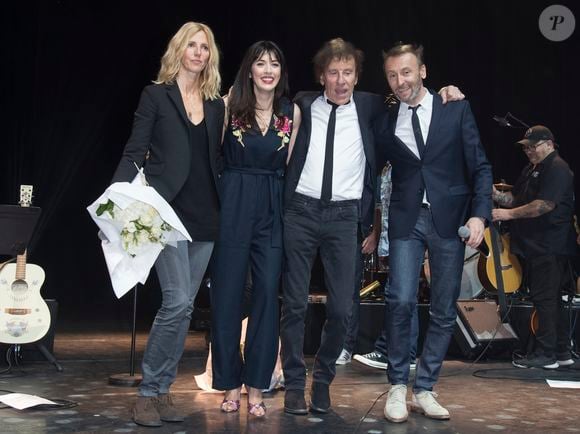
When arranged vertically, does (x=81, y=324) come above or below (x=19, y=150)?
below

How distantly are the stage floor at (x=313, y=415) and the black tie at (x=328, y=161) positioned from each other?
37.5 inches

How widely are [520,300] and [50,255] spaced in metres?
4.14

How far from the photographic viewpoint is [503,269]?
710cm

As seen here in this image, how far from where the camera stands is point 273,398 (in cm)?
418

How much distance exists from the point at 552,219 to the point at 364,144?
9.34ft

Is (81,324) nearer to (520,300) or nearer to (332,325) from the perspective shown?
(520,300)

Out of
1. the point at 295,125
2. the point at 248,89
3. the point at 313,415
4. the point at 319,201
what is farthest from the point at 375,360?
the point at 248,89

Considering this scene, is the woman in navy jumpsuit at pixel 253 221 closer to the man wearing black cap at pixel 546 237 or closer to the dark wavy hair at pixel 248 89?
the dark wavy hair at pixel 248 89

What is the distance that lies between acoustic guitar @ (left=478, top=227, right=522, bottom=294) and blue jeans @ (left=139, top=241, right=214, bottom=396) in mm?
4041

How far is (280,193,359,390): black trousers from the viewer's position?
368 cm

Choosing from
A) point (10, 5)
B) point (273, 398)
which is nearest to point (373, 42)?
point (10, 5)

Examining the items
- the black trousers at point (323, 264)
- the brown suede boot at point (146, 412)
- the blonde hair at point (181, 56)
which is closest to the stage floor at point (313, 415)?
the brown suede boot at point (146, 412)

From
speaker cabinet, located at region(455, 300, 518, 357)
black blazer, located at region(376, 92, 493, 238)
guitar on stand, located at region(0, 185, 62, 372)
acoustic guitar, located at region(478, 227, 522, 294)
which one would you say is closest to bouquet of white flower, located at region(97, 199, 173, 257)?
black blazer, located at region(376, 92, 493, 238)

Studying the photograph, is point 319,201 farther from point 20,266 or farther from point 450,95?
point 20,266
